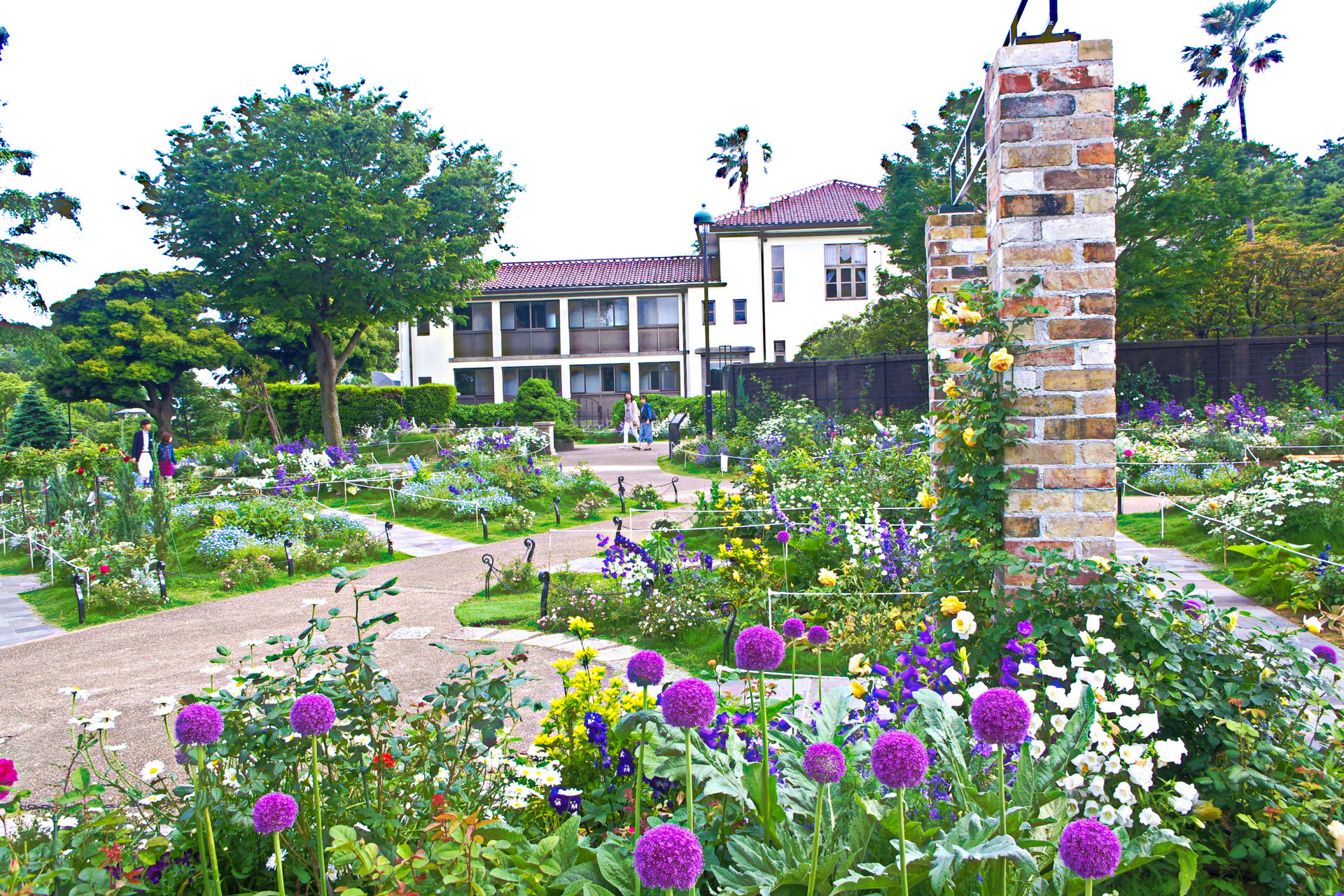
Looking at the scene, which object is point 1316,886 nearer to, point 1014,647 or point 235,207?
point 1014,647

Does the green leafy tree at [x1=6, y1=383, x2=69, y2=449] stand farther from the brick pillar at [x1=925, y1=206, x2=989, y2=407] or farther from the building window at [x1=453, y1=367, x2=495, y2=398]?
the brick pillar at [x1=925, y1=206, x2=989, y2=407]

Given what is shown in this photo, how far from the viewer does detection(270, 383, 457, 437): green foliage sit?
23156mm

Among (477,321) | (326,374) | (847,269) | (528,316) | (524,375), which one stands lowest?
(326,374)

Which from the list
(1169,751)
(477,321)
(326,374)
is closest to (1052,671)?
(1169,751)

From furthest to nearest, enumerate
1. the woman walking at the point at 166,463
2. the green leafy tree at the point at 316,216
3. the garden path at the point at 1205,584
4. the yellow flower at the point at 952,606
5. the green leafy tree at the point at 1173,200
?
the green leafy tree at the point at 316,216 → the green leafy tree at the point at 1173,200 → the woman walking at the point at 166,463 → the garden path at the point at 1205,584 → the yellow flower at the point at 952,606

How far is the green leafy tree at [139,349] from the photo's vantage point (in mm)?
25469

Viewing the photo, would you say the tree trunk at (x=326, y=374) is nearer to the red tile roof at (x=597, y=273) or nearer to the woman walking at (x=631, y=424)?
the woman walking at (x=631, y=424)

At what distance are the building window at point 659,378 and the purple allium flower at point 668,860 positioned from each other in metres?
31.3

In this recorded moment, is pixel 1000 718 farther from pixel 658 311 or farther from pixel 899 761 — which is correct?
pixel 658 311

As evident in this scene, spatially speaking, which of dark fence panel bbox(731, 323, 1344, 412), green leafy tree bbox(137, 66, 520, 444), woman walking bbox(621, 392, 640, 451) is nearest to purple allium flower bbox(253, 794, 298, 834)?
dark fence panel bbox(731, 323, 1344, 412)

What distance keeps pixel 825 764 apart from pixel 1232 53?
145 feet

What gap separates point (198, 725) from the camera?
5.30 ft

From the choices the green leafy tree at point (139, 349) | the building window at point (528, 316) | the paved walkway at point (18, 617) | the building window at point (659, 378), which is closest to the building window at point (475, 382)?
the building window at point (528, 316)

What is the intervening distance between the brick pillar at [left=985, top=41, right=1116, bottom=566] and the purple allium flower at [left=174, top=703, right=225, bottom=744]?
8.43 ft
